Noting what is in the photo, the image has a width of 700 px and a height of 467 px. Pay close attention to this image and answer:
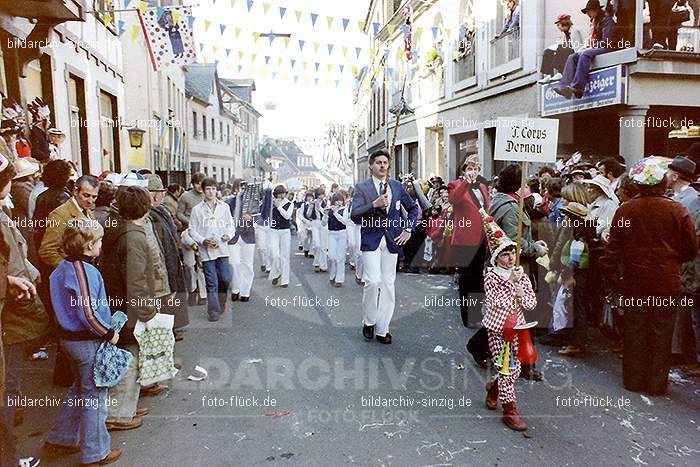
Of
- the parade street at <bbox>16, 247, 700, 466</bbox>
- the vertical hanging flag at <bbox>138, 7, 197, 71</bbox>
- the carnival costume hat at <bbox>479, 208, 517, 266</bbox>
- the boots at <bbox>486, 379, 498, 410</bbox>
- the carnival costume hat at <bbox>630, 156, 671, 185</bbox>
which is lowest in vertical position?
the parade street at <bbox>16, 247, 700, 466</bbox>

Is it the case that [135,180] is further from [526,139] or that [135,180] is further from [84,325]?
[526,139]

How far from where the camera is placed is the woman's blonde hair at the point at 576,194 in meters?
5.96

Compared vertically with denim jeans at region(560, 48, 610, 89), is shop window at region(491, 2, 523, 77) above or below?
above

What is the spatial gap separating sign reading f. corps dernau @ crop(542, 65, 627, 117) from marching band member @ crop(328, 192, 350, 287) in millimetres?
5131

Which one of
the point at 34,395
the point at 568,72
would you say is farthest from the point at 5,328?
the point at 568,72

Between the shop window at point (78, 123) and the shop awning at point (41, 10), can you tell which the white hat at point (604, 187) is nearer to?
the shop awning at point (41, 10)

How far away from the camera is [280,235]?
10.1 m

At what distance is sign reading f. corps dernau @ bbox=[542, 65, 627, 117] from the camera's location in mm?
10375

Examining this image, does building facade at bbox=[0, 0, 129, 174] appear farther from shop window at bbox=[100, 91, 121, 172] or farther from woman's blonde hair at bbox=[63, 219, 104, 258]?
woman's blonde hair at bbox=[63, 219, 104, 258]

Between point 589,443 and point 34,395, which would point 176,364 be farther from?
point 589,443

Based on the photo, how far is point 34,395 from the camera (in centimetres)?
482

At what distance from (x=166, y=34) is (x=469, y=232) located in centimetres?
773

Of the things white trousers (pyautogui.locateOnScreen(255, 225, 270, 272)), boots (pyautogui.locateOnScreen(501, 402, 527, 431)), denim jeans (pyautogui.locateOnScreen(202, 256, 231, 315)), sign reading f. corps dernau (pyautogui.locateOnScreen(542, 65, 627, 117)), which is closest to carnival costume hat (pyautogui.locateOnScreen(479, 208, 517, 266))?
boots (pyautogui.locateOnScreen(501, 402, 527, 431))

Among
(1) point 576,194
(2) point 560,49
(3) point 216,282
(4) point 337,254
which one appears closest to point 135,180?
(3) point 216,282
